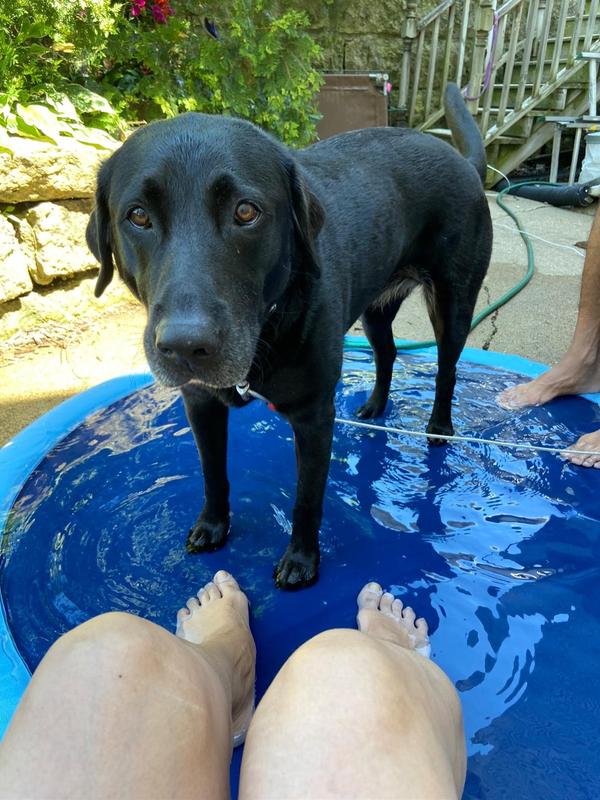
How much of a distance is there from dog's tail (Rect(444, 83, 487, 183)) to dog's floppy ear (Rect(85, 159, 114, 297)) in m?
1.69

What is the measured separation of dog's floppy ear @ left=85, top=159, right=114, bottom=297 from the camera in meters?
1.59

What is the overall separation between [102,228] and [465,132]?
1777mm

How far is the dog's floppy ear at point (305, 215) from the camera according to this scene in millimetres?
1583

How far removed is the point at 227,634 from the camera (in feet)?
4.96

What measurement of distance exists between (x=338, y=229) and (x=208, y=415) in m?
0.71

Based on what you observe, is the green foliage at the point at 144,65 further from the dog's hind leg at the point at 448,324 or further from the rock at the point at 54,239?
the dog's hind leg at the point at 448,324

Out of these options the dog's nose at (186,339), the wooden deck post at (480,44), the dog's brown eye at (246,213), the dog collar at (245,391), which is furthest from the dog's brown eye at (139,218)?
the wooden deck post at (480,44)

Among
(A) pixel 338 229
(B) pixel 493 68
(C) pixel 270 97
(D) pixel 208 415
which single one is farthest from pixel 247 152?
(B) pixel 493 68

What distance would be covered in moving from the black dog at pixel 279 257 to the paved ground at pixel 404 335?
4.23 feet

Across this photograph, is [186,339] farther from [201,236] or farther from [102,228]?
[102,228]

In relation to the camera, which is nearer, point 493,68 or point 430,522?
point 430,522

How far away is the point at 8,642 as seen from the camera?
160 centimetres

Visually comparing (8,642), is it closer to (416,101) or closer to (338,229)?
(338,229)

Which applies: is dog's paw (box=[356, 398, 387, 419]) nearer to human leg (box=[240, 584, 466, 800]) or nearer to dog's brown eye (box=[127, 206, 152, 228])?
dog's brown eye (box=[127, 206, 152, 228])
